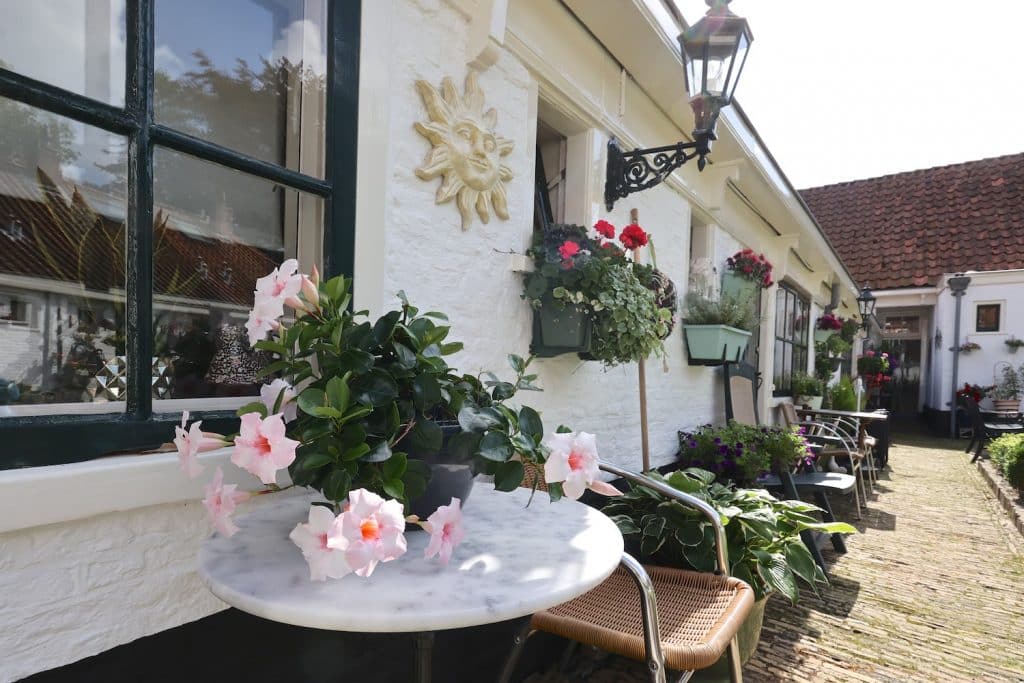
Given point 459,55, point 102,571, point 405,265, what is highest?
point 459,55

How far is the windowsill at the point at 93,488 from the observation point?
34.8 inches

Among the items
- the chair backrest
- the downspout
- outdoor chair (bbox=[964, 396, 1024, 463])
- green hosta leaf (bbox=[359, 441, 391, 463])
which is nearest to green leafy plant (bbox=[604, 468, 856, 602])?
green hosta leaf (bbox=[359, 441, 391, 463])

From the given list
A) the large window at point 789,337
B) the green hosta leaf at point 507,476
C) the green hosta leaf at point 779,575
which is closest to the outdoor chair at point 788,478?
the green hosta leaf at point 779,575

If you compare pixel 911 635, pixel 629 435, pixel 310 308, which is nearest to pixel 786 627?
pixel 911 635

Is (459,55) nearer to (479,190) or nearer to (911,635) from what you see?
(479,190)

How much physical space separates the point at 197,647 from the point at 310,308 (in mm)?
774

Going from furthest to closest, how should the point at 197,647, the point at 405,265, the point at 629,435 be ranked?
the point at 629,435, the point at 405,265, the point at 197,647

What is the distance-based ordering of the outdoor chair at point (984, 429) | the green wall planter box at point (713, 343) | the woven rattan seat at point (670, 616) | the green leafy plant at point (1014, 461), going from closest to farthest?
the woven rattan seat at point (670, 616)
the green wall planter box at point (713, 343)
the green leafy plant at point (1014, 461)
the outdoor chair at point (984, 429)

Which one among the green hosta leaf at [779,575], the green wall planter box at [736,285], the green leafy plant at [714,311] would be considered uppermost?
the green wall planter box at [736,285]

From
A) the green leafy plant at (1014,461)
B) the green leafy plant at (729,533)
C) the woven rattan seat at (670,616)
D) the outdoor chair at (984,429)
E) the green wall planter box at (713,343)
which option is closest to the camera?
the woven rattan seat at (670,616)

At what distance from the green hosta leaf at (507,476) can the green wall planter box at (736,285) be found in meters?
3.45

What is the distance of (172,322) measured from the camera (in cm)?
120

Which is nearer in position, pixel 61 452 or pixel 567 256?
pixel 61 452

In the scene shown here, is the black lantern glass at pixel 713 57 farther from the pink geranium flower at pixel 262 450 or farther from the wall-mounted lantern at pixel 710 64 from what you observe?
the pink geranium flower at pixel 262 450
